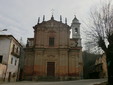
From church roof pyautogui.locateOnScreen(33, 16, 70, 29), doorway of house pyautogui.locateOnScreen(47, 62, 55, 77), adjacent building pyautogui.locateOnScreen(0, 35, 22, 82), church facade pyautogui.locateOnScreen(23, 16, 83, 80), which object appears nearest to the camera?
adjacent building pyautogui.locateOnScreen(0, 35, 22, 82)

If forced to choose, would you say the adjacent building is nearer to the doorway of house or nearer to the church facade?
the church facade

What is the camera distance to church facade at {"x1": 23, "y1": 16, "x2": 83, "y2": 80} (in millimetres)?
30984

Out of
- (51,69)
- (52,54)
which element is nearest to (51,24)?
(52,54)

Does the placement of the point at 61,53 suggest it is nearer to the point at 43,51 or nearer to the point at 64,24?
the point at 43,51

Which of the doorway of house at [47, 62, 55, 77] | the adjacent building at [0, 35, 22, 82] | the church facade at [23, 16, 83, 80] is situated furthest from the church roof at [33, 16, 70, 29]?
the doorway of house at [47, 62, 55, 77]

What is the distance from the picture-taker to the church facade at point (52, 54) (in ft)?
102

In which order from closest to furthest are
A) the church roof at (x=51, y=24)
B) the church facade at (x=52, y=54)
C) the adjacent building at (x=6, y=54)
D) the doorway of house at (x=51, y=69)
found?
the adjacent building at (x=6, y=54), the church facade at (x=52, y=54), the doorway of house at (x=51, y=69), the church roof at (x=51, y=24)

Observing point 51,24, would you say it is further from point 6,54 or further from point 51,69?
point 6,54

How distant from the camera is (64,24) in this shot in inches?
1357

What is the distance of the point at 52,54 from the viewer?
32.2 meters

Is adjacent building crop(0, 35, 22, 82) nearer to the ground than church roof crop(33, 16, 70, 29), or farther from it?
nearer to the ground

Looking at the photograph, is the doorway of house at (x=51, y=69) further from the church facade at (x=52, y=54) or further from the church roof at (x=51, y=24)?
the church roof at (x=51, y=24)

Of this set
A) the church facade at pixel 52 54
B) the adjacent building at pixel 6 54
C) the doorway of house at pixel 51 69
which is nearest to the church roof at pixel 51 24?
the church facade at pixel 52 54

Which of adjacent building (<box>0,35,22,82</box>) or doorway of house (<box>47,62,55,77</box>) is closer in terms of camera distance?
adjacent building (<box>0,35,22,82</box>)
